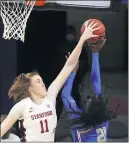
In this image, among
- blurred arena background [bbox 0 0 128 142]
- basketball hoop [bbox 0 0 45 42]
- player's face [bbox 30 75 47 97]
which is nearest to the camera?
basketball hoop [bbox 0 0 45 42]

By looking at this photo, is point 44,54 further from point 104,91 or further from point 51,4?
point 104,91

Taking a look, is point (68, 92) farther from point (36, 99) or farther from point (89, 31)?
point (89, 31)

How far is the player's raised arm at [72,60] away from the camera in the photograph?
11.9ft

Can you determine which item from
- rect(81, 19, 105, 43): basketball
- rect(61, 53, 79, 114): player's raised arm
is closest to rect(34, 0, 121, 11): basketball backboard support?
rect(81, 19, 105, 43): basketball

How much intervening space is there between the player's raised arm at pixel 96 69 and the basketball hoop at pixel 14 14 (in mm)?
684

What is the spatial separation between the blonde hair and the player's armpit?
171mm

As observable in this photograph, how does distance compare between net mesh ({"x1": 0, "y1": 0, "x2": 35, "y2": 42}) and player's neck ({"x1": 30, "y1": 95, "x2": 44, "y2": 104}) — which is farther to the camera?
player's neck ({"x1": 30, "y1": 95, "x2": 44, "y2": 104})

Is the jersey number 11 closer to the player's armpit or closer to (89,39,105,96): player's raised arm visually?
the player's armpit

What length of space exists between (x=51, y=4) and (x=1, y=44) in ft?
1.96

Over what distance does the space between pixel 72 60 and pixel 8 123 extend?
0.86m

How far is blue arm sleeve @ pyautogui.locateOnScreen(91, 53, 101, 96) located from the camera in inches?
145

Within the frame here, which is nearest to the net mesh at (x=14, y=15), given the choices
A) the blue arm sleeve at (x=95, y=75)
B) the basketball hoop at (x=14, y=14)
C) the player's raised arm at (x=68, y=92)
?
the basketball hoop at (x=14, y=14)

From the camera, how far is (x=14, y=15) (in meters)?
3.46

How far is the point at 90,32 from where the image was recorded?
3.63m
